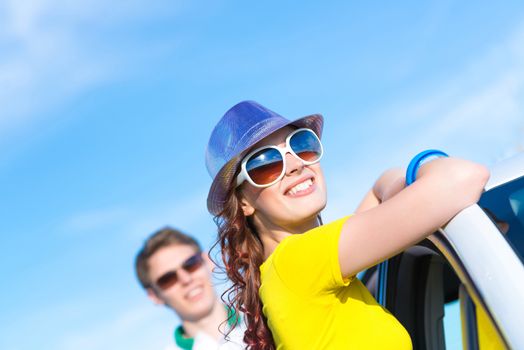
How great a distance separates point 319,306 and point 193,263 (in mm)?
3596

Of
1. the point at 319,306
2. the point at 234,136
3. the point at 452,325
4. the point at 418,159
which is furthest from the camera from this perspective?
the point at 234,136

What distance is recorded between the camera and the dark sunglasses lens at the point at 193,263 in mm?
5590

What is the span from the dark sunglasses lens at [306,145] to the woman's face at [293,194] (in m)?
0.03

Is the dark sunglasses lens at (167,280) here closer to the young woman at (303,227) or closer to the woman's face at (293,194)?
the young woman at (303,227)

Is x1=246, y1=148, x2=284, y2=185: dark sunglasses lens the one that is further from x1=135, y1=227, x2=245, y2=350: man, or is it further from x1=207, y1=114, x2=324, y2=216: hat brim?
x1=135, y1=227, x2=245, y2=350: man

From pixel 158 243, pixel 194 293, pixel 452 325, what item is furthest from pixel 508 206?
pixel 158 243

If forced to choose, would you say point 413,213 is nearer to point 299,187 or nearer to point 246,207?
point 299,187

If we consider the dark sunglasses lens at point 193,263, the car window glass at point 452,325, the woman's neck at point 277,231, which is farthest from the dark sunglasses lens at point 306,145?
the dark sunglasses lens at point 193,263

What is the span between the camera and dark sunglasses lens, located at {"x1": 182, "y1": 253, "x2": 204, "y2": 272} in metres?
5.59

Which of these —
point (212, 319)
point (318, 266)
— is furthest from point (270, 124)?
point (212, 319)

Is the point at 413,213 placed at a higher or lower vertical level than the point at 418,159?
lower

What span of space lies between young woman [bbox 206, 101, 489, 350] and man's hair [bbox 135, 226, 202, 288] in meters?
3.11

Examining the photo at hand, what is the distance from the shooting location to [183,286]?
17.9ft

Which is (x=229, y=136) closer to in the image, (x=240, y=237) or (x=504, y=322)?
(x=240, y=237)
